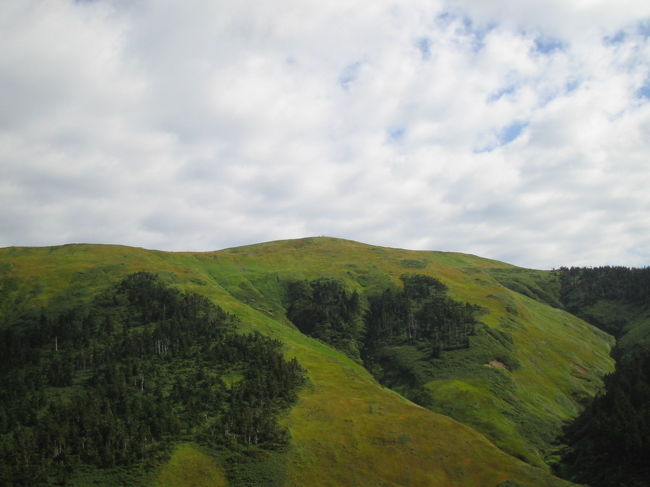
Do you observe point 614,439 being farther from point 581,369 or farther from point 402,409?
point 581,369

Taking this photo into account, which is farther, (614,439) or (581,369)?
(581,369)

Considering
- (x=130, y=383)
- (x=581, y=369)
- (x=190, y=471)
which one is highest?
(x=581, y=369)

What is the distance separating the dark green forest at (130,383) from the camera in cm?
9675

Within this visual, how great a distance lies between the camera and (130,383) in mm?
124312

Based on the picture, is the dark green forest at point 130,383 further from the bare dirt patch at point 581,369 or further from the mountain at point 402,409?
the bare dirt patch at point 581,369

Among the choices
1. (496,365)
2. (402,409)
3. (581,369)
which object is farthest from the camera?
(581,369)

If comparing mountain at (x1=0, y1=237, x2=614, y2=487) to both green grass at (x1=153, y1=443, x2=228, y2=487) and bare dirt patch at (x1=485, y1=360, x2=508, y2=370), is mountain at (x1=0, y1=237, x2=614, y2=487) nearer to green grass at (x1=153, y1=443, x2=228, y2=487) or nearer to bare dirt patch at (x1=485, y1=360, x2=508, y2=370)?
green grass at (x1=153, y1=443, x2=228, y2=487)

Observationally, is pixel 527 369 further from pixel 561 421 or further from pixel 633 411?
pixel 633 411

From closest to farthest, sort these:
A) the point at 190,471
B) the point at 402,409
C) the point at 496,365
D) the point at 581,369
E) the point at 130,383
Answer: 1. the point at 190,471
2. the point at 402,409
3. the point at 130,383
4. the point at 496,365
5. the point at 581,369

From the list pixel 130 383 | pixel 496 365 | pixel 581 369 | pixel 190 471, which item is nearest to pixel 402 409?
pixel 190 471

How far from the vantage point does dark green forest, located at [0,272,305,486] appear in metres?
96.8

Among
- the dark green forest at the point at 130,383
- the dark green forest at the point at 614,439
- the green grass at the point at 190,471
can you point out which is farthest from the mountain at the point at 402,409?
the dark green forest at the point at 614,439

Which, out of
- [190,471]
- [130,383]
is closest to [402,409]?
[190,471]

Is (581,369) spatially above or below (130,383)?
above
